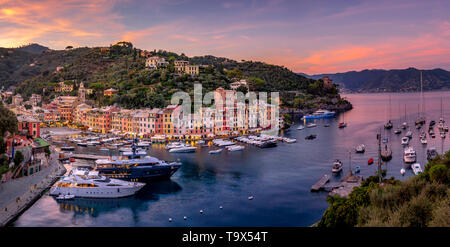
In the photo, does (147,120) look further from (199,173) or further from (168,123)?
(199,173)

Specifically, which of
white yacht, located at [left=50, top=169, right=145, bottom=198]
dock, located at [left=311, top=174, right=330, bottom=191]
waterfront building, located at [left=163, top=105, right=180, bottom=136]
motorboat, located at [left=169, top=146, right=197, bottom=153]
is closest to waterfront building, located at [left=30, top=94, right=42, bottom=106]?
waterfront building, located at [left=163, top=105, right=180, bottom=136]

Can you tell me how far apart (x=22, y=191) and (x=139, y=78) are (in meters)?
19.8

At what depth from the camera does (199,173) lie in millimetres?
10688

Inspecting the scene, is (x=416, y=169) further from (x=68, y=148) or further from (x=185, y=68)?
(x=185, y=68)

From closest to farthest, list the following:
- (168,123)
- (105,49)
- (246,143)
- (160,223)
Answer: (160,223) < (246,143) < (168,123) < (105,49)

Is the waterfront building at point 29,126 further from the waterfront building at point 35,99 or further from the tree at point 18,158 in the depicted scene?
the waterfront building at point 35,99

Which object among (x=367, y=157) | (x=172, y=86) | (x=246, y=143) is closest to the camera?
(x=367, y=157)

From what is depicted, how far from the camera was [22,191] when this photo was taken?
7.57 m

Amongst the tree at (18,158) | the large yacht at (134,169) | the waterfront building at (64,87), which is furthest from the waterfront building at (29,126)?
the waterfront building at (64,87)

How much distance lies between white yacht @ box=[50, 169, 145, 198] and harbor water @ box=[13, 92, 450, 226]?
16 centimetres

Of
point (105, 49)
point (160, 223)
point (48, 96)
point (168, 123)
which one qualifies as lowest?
point (160, 223)

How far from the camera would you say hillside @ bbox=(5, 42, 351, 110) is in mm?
24172
